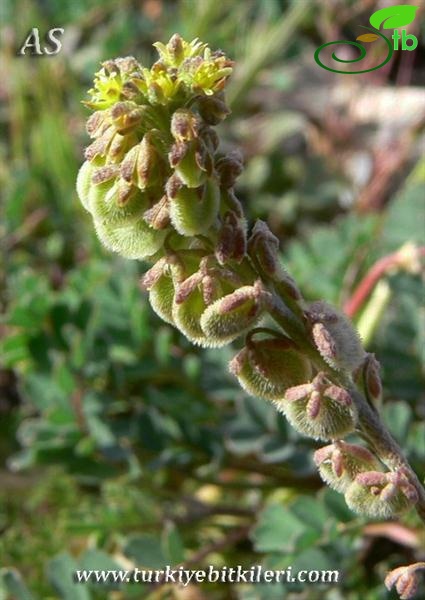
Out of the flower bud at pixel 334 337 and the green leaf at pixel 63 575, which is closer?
the flower bud at pixel 334 337

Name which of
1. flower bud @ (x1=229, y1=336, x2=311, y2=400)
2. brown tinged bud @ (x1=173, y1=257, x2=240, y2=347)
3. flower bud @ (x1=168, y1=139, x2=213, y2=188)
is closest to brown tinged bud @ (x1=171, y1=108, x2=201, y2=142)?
flower bud @ (x1=168, y1=139, x2=213, y2=188)

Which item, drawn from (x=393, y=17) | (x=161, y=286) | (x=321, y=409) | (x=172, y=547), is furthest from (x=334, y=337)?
(x=393, y=17)

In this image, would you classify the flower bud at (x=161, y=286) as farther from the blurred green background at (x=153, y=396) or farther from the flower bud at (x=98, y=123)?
the blurred green background at (x=153, y=396)

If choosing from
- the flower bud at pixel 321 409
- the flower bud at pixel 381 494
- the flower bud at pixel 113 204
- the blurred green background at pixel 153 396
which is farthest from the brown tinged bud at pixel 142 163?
the blurred green background at pixel 153 396

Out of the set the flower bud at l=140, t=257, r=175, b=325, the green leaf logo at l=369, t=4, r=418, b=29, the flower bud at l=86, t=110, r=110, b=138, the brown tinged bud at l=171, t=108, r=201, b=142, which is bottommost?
the flower bud at l=140, t=257, r=175, b=325

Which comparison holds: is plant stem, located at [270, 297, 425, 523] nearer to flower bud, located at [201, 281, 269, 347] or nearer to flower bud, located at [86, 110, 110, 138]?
flower bud, located at [201, 281, 269, 347]

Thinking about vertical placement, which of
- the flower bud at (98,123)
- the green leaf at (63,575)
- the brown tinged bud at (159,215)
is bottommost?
the green leaf at (63,575)

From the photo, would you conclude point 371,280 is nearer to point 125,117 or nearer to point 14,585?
point 14,585
